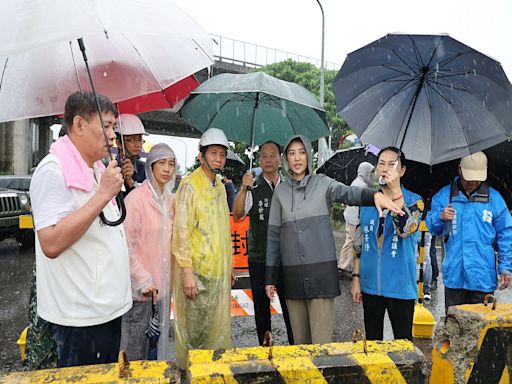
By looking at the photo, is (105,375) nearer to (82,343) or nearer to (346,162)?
(82,343)

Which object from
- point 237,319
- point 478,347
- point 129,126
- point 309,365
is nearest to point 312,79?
point 237,319

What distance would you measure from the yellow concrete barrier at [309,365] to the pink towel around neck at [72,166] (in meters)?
0.91

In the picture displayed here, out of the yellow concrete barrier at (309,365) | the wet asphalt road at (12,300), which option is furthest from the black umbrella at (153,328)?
the wet asphalt road at (12,300)

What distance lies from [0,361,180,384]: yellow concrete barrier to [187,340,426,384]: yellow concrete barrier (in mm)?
112

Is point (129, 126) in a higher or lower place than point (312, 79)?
lower

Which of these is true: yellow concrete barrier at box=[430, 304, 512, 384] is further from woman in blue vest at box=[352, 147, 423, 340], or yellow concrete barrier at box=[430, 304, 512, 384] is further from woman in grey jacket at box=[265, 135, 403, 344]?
woman in grey jacket at box=[265, 135, 403, 344]

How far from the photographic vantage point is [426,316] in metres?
4.68

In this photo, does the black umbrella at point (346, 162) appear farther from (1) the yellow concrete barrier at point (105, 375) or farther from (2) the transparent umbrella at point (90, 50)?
(1) the yellow concrete barrier at point (105, 375)

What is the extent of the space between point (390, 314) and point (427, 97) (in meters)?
1.64

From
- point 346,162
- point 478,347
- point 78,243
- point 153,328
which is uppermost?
point 346,162

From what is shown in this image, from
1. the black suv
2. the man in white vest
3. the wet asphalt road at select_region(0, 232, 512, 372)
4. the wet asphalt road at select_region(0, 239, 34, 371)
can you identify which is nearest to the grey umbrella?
the man in white vest

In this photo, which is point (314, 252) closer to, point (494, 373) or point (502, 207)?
point (494, 373)

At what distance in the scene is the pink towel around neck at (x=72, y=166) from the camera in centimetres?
189

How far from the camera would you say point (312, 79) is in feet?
74.7
